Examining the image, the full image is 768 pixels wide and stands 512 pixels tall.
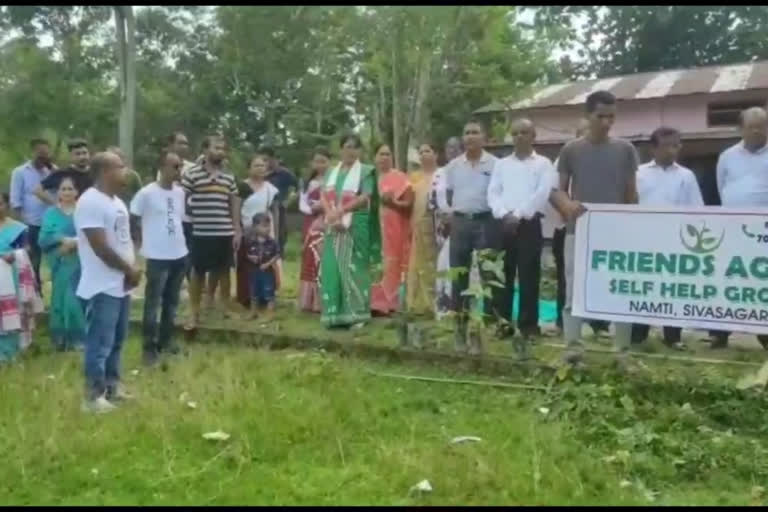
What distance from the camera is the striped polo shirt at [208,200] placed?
327 inches

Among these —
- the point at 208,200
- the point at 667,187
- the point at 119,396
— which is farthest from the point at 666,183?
the point at 119,396

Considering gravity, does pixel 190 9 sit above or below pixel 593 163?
above

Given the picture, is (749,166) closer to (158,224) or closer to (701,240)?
(701,240)

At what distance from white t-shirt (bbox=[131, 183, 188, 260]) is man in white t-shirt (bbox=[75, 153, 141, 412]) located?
0.98m

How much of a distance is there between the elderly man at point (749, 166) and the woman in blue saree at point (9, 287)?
5.49 m

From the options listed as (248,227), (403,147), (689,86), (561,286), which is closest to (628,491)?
(561,286)

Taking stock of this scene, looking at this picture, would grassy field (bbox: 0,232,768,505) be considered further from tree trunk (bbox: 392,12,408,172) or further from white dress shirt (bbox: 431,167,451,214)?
tree trunk (bbox: 392,12,408,172)

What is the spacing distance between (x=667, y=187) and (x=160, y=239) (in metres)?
3.88

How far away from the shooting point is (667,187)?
7180mm

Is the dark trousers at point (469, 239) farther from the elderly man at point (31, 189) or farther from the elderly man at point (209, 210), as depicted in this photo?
the elderly man at point (31, 189)

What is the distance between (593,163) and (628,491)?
9.32ft

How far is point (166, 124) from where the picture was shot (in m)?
31.8

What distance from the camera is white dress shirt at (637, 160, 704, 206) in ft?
23.4

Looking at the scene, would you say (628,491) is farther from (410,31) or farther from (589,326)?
(410,31)
